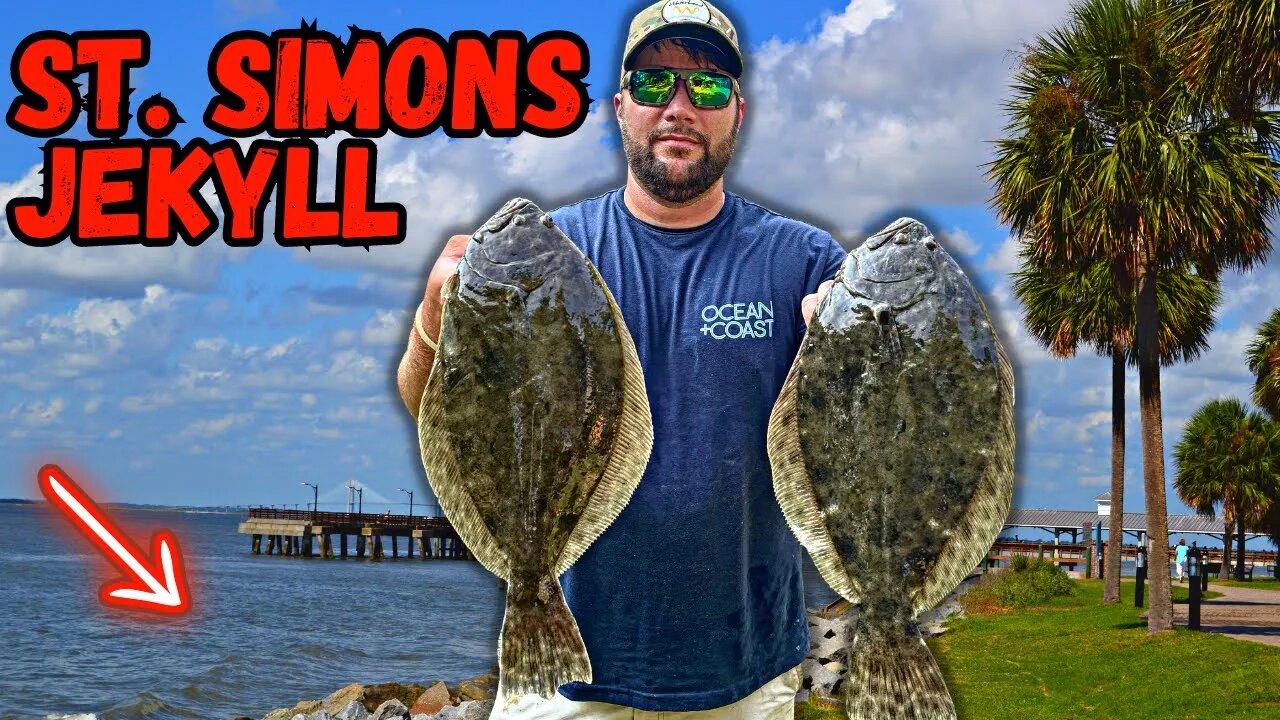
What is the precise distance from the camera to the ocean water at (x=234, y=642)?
22750 millimetres

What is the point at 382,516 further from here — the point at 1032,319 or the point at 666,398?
the point at 666,398

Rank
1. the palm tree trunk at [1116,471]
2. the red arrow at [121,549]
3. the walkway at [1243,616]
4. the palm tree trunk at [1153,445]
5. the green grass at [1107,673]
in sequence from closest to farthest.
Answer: the red arrow at [121,549] < the green grass at [1107,673] < the palm tree trunk at [1153,445] < the walkway at [1243,616] < the palm tree trunk at [1116,471]

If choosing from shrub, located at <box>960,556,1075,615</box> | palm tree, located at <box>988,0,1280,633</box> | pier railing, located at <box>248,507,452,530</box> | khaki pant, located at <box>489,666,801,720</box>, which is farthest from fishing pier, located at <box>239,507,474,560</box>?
khaki pant, located at <box>489,666,801,720</box>

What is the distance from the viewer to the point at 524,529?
217 centimetres

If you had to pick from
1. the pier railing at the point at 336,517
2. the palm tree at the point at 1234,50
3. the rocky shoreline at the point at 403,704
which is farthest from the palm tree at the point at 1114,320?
the pier railing at the point at 336,517

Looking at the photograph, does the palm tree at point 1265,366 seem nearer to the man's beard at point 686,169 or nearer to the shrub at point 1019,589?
the shrub at point 1019,589

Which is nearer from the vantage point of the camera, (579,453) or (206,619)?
(579,453)

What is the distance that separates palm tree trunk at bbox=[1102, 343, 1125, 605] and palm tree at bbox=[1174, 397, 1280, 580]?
17.4 metres

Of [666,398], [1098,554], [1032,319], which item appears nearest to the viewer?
[666,398]

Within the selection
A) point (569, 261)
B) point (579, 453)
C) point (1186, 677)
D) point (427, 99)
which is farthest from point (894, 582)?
point (1186, 677)

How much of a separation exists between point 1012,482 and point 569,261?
941mm

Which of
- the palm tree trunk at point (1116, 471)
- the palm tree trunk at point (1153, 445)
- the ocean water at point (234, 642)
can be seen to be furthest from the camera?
the ocean water at point (234, 642)

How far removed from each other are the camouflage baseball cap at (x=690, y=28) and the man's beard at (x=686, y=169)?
153 millimetres

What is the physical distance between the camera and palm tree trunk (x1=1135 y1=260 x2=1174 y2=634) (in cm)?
1557
